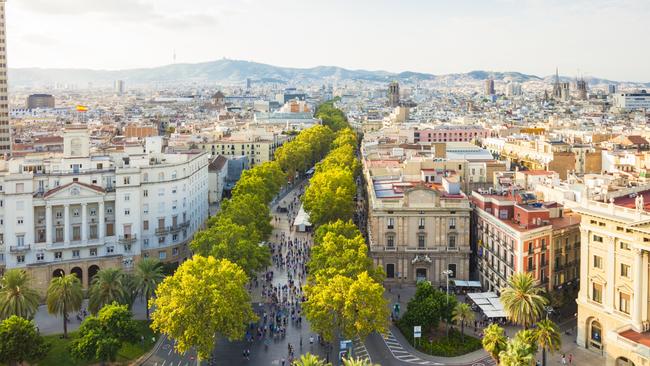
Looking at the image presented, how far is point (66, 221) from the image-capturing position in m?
72.8

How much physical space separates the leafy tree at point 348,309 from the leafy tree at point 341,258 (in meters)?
6.08

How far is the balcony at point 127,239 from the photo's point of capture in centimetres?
7569

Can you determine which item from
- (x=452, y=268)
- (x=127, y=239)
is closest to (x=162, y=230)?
(x=127, y=239)

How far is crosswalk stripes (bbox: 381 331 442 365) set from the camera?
53.5m

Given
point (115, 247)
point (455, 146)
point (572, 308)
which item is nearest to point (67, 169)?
point (115, 247)

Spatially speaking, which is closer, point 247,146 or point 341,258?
point 341,258

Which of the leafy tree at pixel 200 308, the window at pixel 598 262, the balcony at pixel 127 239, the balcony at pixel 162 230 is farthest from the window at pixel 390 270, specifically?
the balcony at pixel 127 239

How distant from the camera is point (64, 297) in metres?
57.9

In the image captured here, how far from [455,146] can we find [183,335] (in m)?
→ 89.4

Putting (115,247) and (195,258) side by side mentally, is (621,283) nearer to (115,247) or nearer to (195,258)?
(195,258)

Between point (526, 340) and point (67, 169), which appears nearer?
point (526, 340)

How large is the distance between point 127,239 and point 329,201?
90.2 ft

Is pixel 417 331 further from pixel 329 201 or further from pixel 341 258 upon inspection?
pixel 329 201

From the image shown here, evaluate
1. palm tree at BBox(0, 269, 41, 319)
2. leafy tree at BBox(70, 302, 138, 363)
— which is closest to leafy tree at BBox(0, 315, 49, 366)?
leafy tree at BBox(70, 302, 138, 363)
